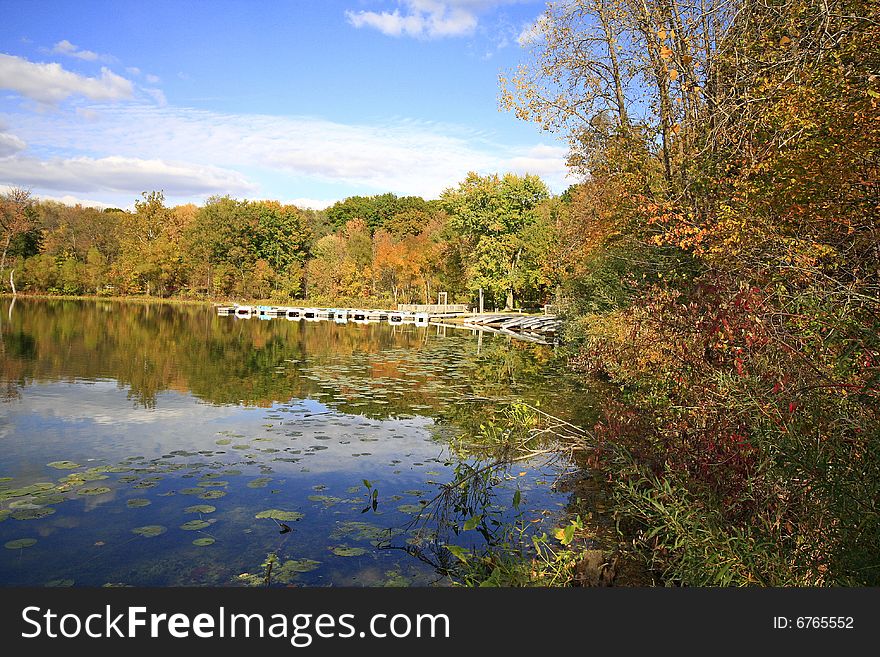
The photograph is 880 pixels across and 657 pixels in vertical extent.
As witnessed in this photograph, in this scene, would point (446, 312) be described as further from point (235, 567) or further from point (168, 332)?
point (235, 567)

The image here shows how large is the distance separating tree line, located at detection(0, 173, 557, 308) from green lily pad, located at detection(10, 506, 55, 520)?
55360 millimetres

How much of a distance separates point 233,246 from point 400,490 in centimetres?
7582

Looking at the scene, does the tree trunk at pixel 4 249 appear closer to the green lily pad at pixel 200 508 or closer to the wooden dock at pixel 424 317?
the wooden dock at pixel 424 317

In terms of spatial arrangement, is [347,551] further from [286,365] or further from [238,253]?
[238,253]

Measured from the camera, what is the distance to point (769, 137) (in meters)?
10.6

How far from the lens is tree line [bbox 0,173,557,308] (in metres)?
70.1

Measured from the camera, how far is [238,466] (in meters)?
11.4

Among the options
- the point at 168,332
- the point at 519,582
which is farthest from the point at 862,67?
the point at 168,332

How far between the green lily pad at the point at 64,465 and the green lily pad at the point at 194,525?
3584 millimetres

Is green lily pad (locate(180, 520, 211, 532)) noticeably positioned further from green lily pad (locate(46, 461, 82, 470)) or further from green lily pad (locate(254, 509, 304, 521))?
green lily pad (locate(46, 461, 82, 470))

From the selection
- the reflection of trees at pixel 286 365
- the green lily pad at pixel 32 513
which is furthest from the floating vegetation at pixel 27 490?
the reflection of trees at pixel 286 365

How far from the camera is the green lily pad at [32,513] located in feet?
28.2

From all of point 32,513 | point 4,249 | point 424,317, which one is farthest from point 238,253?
point 32,513

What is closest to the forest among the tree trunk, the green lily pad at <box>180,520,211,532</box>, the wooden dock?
the green lily pad at <box>180,520,211,532</box>
